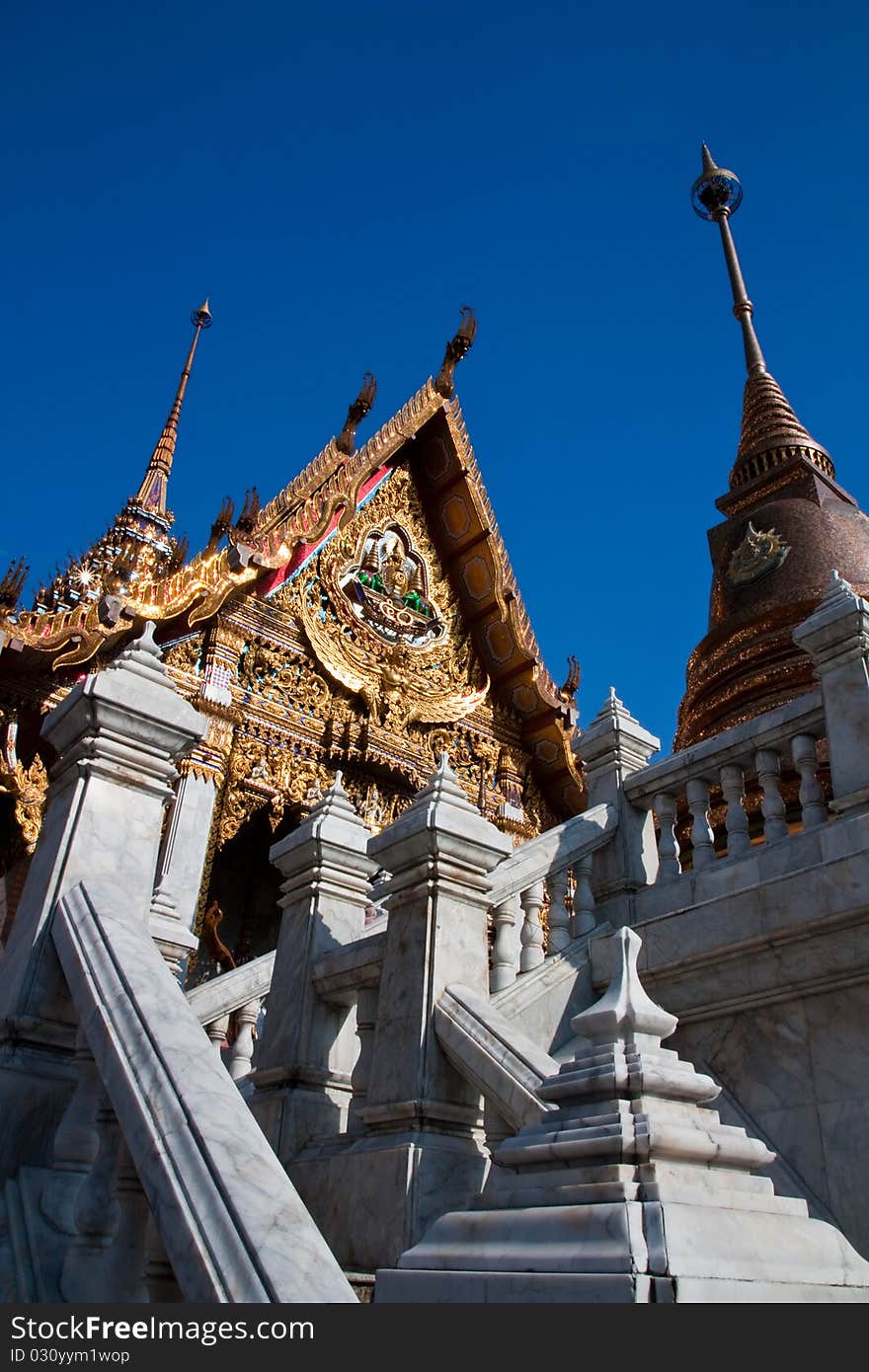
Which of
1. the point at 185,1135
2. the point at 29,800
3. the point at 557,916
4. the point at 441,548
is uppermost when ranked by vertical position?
the point at 441,548

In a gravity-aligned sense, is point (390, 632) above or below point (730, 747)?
above

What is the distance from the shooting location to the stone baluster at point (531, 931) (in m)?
4.82

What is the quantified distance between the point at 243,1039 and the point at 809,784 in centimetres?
332

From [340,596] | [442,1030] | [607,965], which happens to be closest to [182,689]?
[340,596]

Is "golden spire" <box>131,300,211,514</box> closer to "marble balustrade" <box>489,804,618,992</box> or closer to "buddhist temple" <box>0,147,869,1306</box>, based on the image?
"buddhist temple" <box>0,147,869,1306</box>

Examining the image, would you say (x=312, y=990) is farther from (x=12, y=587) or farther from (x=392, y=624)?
(x=392, y=624)

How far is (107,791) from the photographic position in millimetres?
3467

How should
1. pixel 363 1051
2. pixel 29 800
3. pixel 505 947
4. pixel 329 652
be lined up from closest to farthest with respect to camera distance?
pixel 363 1051, pixel 505 947, pixel 29 800, pixel 329 652

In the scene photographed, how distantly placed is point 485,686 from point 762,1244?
11.0m

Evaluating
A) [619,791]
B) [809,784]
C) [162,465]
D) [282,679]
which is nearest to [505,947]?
[619,791]

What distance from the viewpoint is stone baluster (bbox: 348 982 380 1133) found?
3723 mm

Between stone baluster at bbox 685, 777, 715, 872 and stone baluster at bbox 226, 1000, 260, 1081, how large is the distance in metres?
2.63

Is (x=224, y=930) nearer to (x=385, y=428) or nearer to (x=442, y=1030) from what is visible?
(x=385, y=428)

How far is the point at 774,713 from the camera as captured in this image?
16.4 ft
